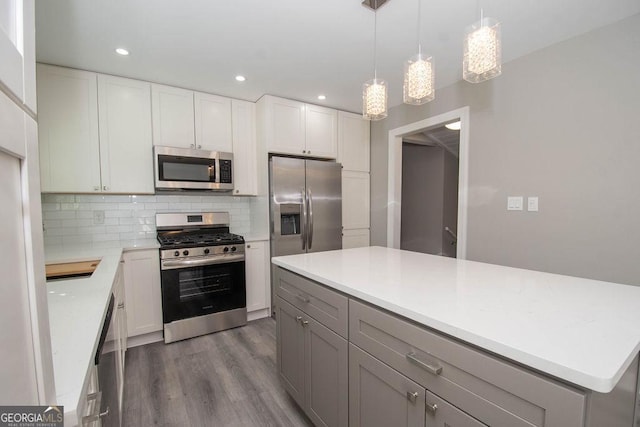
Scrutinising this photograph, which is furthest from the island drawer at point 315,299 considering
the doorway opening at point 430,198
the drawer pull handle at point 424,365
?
the doorway opening at point 430,198

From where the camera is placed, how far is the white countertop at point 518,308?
671 millimetres

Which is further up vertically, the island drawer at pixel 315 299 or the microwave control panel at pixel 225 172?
the microwave control panel at pixel 225 172

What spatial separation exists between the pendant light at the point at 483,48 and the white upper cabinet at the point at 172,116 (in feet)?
8.51

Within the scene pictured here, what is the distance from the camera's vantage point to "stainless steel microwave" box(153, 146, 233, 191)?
2.71m

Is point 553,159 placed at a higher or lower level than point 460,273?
higher

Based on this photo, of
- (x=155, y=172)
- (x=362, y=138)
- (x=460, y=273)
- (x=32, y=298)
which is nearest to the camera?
(x=32, y=298)

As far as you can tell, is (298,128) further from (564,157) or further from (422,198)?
(422,198)

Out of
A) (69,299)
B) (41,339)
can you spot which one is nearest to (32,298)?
(41,339)

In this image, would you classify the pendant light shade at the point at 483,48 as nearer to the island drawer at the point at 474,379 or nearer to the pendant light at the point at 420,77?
the pendant light at the point at 420,77

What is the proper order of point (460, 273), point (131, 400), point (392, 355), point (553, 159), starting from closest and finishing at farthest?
point (392, 355)
point (460, 273)
point (131, 400)
point (553, 159)

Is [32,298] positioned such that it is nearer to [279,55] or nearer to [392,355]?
[392,355]

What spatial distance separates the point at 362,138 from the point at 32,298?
3.75 meters

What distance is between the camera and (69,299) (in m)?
1.15

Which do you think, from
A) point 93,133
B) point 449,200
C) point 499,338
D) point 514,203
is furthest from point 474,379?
point 449,200
